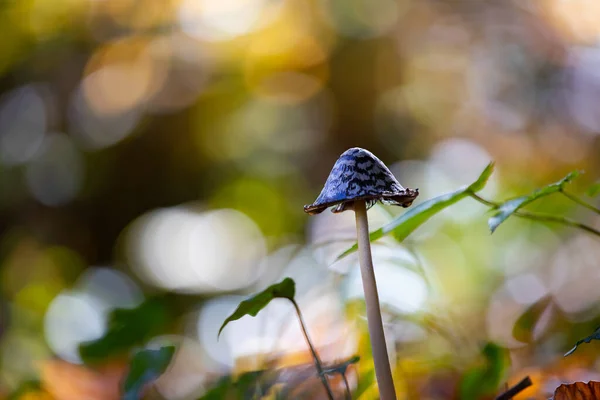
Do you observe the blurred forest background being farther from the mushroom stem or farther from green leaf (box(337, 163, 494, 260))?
the mushroom stem

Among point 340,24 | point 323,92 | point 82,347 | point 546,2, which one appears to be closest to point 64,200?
point 323,92

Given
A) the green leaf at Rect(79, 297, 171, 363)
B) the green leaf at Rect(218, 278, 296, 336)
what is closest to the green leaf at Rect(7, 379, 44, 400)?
the green leaf at Rect(79, 297, 171, 363)

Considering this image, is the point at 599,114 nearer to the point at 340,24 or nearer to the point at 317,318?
the point at 340,24

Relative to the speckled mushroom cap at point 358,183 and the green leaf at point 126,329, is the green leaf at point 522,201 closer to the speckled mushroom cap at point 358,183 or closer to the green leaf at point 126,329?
the speckled mushroom cap at point 358,183

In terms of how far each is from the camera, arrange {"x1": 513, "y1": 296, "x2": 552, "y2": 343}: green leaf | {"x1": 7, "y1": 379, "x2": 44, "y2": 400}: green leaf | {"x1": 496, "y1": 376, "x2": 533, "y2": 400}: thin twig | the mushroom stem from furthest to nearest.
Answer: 1. {"x1": 7, "y1": 379, "x2": 44, "y2": 400}: green leaf
2. {"x1": 513, "y1": 296, "x2": 552, "y2": 343}: green leaf
3. {"x1": 496, "y1": 376, "x2": 533, "y2": 400}: thin twig
4. the mushroom stem

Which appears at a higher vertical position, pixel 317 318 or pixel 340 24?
pixel 340 24

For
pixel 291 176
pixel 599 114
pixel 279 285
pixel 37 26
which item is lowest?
pixel 279 285

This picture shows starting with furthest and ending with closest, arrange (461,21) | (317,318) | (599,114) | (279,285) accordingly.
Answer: (461,21)
(599,114)
(317,318)
(279,285)
